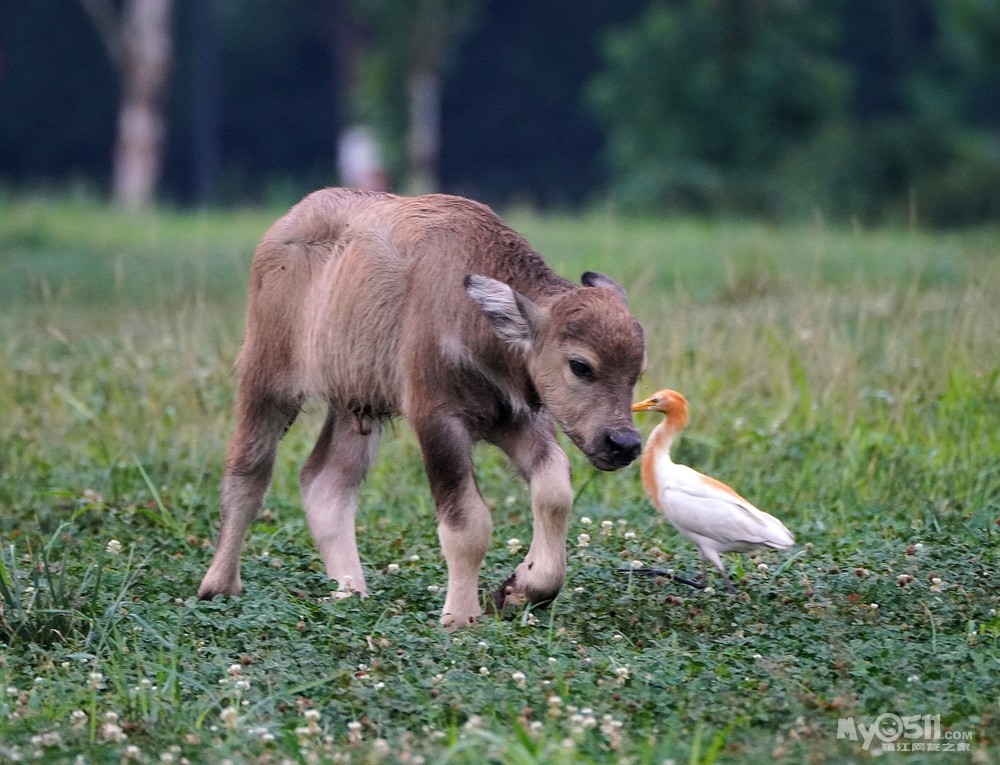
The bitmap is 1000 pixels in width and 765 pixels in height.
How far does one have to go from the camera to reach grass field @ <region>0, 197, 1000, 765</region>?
4.91 meters

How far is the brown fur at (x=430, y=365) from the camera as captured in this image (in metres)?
5.76

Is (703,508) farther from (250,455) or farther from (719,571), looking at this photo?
(250,455)

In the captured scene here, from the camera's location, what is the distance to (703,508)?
246 inches

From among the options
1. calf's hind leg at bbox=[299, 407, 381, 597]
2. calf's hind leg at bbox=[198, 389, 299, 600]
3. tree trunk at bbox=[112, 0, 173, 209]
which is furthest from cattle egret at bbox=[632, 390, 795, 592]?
tree trunk at bbox=[112, 0, 173, 209]

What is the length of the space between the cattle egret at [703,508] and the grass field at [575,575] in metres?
0.22

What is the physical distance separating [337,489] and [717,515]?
168 cm

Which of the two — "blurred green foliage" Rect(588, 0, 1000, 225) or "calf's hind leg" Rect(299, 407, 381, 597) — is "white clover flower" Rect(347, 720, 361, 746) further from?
"blurred green foliage" Rect(588, 0, 1000, 225)

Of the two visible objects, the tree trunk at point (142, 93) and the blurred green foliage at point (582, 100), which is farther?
the tree trunk at point (142, 93)

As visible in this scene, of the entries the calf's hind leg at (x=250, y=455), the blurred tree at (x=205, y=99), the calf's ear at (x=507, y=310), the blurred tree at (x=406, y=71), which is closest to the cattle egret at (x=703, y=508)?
the calf's ear at (x=507, y=310)

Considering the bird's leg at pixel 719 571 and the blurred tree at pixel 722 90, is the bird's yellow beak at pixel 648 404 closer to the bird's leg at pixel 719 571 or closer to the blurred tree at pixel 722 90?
the bird's leg at pixel 719 571

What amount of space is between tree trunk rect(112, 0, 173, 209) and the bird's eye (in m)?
22.1

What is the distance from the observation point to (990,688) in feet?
17.0

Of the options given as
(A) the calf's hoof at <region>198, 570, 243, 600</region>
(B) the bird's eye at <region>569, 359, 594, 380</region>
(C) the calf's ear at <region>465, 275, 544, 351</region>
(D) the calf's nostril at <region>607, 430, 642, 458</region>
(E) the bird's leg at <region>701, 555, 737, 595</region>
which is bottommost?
(A) the calf's hoof at <region>198, 570, 243, 600</region>

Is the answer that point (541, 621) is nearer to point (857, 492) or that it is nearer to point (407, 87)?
point (857, 492)
